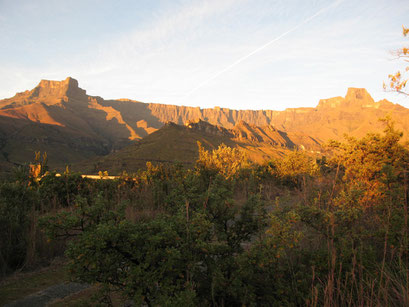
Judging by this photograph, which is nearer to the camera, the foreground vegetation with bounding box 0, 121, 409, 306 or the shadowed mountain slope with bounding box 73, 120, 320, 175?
the foreground vegetation with bounding box 0, 121, 409, 306

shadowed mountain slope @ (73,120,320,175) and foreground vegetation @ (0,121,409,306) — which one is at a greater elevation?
foreground vegetation @ (0,121,409,306)

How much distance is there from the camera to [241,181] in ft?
49.4

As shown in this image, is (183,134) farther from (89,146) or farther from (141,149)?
(89,146)

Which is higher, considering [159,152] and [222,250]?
[222,250]

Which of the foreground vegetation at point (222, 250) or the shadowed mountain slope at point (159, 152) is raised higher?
the foreground vegetation at point (222, 250)

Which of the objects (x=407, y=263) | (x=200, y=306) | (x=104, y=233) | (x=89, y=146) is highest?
(x=104, y=233)

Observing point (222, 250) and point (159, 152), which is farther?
point (159, 152)

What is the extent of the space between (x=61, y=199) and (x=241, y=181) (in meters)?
9.85

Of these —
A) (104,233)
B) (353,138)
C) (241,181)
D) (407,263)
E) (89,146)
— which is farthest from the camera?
(89,146)

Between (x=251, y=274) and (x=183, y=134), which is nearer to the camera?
(x=251, y=274)

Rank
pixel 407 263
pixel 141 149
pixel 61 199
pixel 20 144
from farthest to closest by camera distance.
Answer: pixel 20 144
pixel 141 149
pixel 61 199
pixel 407 263

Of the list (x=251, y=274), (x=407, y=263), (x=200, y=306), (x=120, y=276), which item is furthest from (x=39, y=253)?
(x=407, y=263)

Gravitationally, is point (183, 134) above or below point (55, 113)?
below

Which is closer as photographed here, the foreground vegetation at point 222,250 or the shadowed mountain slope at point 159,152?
the foreground vegetation at point 222,250
